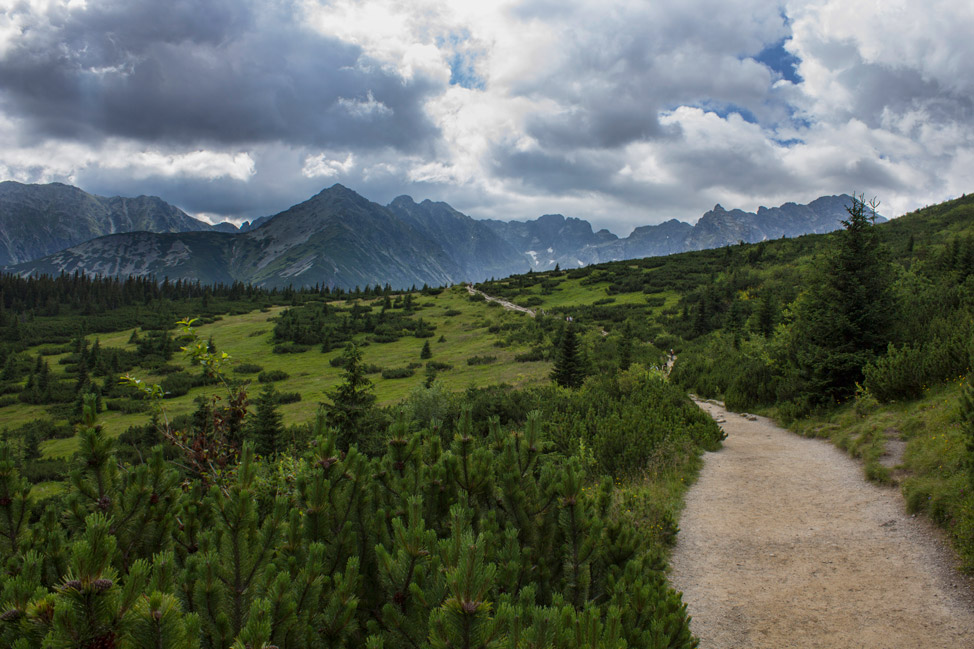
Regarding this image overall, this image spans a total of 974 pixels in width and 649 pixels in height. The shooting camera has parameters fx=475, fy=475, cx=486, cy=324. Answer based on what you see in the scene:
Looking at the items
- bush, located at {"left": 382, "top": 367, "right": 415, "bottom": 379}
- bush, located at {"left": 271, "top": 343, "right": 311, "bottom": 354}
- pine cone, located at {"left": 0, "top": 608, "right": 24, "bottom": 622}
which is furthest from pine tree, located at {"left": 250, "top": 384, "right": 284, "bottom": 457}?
bush, located at {"left": 271, "top": 343, "right": 311, "bottom": 354}

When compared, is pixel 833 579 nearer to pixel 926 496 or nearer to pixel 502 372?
pixel 926 496

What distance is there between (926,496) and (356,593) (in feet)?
24.5

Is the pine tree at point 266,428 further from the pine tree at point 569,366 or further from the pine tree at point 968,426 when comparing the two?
the pine tree at point 968,426

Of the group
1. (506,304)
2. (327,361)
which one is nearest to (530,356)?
(327,361)

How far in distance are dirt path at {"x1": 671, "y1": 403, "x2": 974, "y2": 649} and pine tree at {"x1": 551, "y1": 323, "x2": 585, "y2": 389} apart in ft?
38.1

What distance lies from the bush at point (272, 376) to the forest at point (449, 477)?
0.28m

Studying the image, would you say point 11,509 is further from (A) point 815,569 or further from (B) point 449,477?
(A) point 815,569

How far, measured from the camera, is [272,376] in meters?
33.6

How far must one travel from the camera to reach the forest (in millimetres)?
1802

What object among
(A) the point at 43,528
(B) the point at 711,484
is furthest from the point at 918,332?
(A) the point at 43,528

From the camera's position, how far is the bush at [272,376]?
3284 cm

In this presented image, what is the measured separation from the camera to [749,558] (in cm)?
594

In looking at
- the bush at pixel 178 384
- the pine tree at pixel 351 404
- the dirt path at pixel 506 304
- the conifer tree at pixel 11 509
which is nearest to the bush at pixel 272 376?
the bush at pixel 178 384

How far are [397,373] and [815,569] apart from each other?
28.1m
